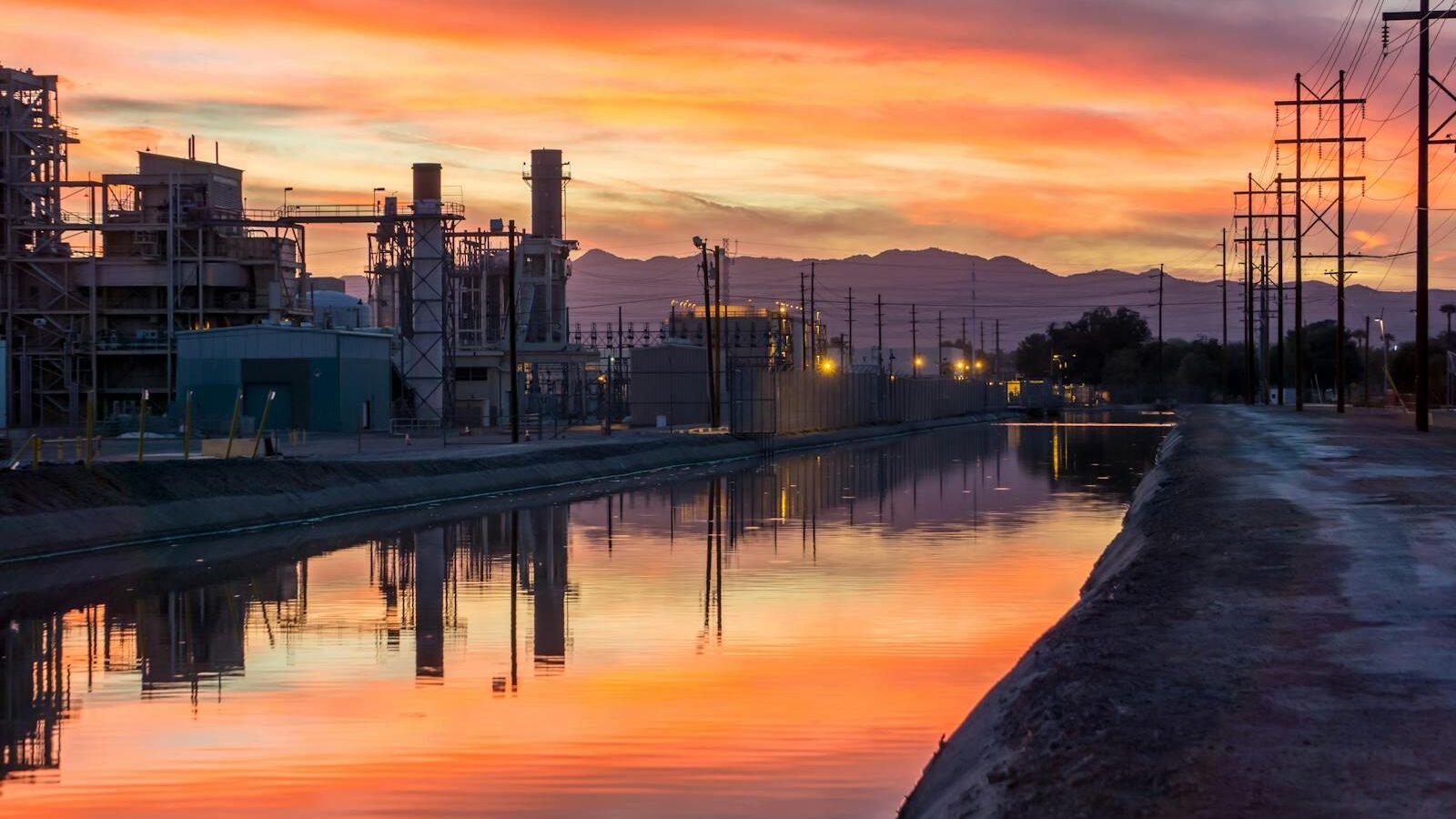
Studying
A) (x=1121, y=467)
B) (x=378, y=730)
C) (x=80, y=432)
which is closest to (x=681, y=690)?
(x=378, y=730)

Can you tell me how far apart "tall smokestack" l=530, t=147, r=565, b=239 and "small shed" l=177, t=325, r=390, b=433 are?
44.7 meters

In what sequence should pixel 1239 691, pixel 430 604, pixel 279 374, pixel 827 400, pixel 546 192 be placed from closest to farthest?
1. pixel 1239 691
2. pixel 430 604
3. pixel 279 374
4. pixel 827 400
5. pixel 546 192

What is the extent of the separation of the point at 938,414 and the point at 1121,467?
66.9 metres

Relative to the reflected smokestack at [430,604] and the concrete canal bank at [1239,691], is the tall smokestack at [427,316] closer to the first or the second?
the reflected smokestack at [430,604]

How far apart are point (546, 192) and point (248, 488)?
282 ft

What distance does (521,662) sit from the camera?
17.5m

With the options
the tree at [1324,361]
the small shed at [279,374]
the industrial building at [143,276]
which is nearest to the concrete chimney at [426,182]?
the industrial building at [143,276]

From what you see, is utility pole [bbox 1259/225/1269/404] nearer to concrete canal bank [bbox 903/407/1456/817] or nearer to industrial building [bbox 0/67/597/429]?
industrial building [bbox 0/67/597/429]

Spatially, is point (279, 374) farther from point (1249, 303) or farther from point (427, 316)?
point (1249, 303)

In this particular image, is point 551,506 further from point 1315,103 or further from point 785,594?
point 1315,103

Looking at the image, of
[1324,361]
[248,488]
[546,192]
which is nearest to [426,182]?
[546,192]

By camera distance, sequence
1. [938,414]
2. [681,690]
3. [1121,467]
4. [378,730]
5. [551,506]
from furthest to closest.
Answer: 1. [938,414]
2. [1121,467]
3. [551,506]
4. [681,690]
5. [378,730]

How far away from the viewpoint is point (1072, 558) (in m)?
27.6

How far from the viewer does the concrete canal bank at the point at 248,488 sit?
29.6 meters
